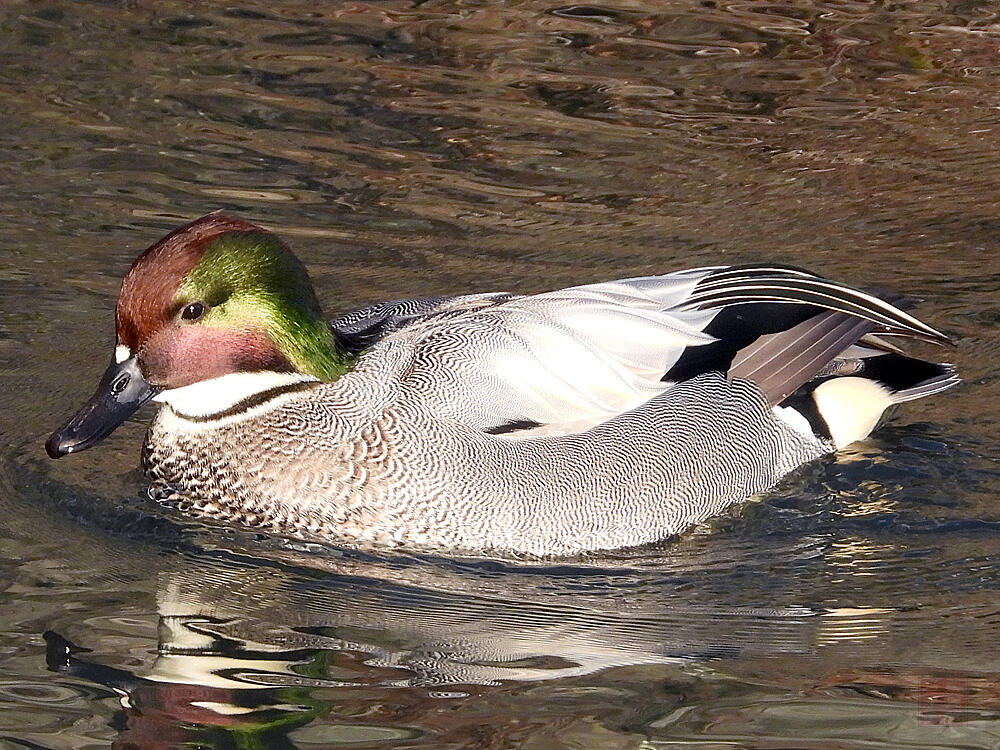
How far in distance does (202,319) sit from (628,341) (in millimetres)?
1533

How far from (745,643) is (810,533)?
100 centimetres

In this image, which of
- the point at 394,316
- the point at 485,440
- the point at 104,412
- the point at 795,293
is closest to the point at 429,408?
the point at 485,440

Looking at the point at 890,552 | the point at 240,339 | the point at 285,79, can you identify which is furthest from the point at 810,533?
the point at 285,79

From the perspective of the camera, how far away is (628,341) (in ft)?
19.8

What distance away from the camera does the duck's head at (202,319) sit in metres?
5.42

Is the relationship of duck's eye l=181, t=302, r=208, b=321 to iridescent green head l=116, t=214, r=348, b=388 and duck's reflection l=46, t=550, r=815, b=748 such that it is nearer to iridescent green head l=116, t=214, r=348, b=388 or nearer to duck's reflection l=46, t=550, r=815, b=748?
iridescent green head l=116, t=214, r=348, b=388

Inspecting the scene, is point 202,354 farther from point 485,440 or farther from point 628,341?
point 628,341

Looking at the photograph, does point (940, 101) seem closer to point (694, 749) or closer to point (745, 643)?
point (745, 643)

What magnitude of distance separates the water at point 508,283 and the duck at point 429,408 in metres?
0.15

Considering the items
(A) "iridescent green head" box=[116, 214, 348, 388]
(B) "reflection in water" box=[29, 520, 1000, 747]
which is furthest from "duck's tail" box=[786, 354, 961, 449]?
(A) "iridescent green head" box=[116, 214, 348, 388]

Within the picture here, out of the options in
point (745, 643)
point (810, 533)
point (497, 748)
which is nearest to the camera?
point (497, 748)

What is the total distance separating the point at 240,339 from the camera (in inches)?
222

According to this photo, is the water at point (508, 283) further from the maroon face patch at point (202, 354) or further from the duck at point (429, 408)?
the maroon face patch at point (202, 354)

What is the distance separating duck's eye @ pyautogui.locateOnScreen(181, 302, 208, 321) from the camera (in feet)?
18.0
